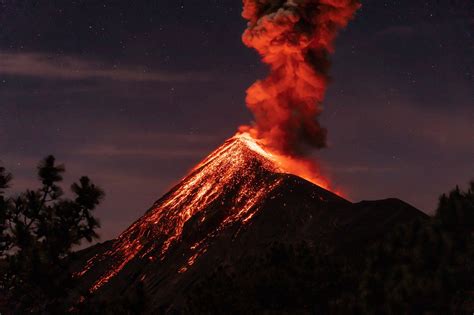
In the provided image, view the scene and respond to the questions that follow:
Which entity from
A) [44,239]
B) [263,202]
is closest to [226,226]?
[263,202]

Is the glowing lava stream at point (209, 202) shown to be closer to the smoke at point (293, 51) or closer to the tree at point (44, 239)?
the smoke at point (293, 51)

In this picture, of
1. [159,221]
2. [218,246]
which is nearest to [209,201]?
[159,221]

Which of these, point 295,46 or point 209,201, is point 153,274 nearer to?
point 209,201

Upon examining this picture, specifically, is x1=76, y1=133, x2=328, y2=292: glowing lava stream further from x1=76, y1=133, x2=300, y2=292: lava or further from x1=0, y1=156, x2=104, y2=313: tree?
x1=0, y1=156, x2=104, y2=313: tree

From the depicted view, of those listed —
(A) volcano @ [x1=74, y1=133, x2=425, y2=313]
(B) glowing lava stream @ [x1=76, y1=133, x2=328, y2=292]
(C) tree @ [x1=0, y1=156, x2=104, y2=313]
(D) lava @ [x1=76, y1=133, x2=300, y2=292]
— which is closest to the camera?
(C) tree @ [x1=0, y1=156, x2=104, y2=313]

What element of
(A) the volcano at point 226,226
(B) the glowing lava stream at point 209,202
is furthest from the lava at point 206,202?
(A) the volcano at point 226,226

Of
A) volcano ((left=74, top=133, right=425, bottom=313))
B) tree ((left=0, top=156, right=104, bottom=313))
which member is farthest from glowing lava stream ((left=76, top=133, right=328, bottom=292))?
tree ((left=0, top=156, right=104, bottom=313))

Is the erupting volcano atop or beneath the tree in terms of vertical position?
atop
